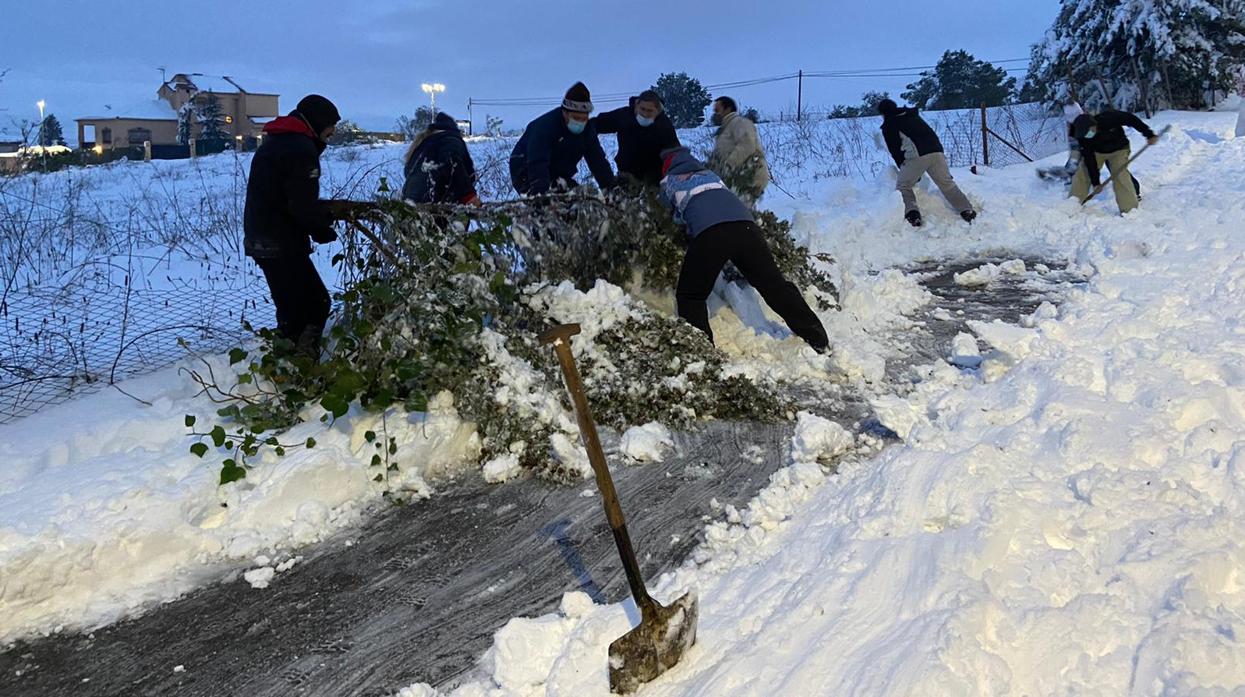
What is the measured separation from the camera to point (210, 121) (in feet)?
91.2

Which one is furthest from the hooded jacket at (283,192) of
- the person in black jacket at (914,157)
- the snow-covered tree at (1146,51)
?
the snow-covered tree at (1146,51)

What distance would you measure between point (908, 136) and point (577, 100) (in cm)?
462

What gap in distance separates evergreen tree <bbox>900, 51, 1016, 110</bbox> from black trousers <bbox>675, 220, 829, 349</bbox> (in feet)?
80.5

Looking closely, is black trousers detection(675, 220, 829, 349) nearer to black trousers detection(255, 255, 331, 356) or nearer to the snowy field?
the snowy field

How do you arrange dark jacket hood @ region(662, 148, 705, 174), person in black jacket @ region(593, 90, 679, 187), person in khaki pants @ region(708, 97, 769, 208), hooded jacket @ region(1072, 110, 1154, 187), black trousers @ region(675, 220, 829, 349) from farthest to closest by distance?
hooded jacket @ region(1072, 110, 1154, 187) < person in khaki pants @ region(708, 97, 769, 208) < person in black jacket @ region(593, 90, 679, 187) < dark jacket hood @ region(662, 148, 705, 174) < black trousers @ region(675, 220, 829, 349)

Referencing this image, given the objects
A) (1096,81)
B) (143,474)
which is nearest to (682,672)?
(143,474)

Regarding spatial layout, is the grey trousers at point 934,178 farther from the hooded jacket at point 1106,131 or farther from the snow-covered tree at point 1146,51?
the snow-covered tree at point 1146,51

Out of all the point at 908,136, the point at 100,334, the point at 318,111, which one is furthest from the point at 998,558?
the point at 908,136

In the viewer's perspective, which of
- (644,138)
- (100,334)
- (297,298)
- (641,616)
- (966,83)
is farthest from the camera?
(966,83)

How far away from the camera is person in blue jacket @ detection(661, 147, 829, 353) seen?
16.3 ft

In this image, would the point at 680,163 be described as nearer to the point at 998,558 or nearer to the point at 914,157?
the point at 998,558

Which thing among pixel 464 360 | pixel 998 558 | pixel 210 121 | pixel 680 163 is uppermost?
pixel 210 121

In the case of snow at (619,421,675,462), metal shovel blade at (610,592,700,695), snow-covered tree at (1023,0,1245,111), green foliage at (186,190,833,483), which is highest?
snow-covered tree at (1023,0,1245,111)

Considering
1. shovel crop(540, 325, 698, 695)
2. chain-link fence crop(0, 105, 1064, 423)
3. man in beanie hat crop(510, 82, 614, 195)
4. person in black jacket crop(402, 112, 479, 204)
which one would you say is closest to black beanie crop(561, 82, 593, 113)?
man in beanie hat crop(510, 82, 614, 195)
